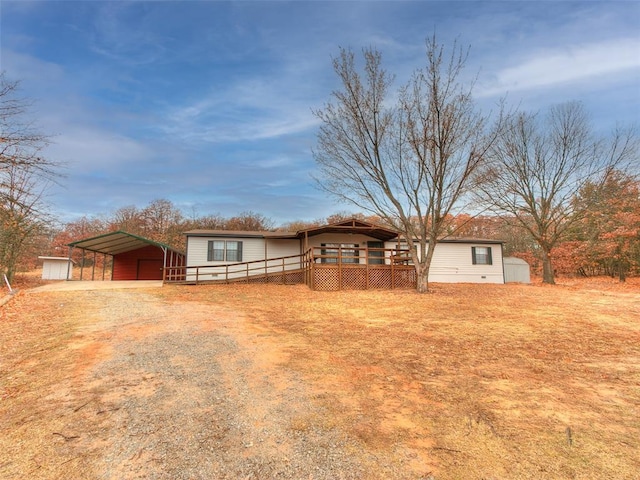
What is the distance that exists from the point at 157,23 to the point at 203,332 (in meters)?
10.4

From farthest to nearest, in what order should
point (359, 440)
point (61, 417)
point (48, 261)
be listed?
point (48, 261) < point (61, 417) < point (359, 440)

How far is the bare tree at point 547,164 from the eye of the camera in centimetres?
1794

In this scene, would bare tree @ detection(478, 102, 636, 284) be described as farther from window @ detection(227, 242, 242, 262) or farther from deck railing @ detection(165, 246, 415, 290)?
window @ detection(227, 242, 242, 262)

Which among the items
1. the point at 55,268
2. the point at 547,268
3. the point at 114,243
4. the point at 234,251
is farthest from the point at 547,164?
the point at 55,268

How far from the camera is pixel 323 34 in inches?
530

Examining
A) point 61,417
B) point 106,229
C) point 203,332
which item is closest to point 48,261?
point 106,229

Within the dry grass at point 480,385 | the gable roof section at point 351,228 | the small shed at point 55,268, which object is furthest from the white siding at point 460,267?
the small shed at point 55,268

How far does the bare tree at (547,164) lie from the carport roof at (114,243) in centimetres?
1924

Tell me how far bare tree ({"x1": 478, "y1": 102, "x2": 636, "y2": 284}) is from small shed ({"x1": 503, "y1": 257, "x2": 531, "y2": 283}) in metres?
2.94

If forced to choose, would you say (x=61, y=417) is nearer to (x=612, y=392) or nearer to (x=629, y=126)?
(x=612, y=392)

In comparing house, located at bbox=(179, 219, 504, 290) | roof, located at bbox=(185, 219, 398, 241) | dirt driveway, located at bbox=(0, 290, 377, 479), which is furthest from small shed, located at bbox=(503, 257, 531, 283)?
dirt driveway, located at bbox=(0, 290, 377, 479)

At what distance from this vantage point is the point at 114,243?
19703 millimetres

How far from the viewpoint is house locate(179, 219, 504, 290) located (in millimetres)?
15133

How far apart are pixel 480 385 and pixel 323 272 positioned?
10918mm
